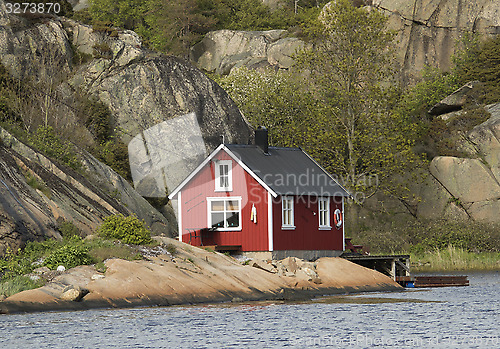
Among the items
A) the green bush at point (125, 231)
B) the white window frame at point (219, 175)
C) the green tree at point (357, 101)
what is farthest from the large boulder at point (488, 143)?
the green bush at point (125, 231)

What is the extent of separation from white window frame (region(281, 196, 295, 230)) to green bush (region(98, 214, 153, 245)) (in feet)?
A: 24.8

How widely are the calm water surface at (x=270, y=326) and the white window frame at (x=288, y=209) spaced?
7400 millimetres

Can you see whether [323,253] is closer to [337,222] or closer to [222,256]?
[337,222]

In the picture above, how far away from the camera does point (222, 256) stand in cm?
3550

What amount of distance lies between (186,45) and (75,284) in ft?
188

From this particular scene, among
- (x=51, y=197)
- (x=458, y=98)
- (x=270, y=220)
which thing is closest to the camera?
(x=51, y=197)

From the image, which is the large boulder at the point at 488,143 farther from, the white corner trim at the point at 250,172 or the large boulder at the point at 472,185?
the white corner trim at the point at 250,172

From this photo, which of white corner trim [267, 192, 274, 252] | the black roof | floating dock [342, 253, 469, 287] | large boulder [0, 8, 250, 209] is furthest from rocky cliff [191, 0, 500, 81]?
white corner trim [267, 192, 274, 252]

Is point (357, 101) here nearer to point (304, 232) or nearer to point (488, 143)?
point (488, 143)

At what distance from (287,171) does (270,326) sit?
16.0m

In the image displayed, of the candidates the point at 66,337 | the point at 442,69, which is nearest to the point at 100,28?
the point at 442,69

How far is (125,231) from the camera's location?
32938mm

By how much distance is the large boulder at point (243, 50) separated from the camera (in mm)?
77000

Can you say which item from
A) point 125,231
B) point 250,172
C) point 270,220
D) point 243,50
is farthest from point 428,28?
point 125,231
